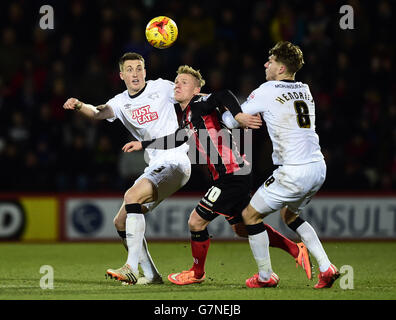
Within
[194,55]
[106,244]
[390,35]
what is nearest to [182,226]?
[106,244]

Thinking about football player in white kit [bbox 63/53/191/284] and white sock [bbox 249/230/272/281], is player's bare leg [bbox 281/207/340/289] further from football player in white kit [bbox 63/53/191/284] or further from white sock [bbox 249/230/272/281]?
football player in white kit [bbox 63/53/191/284]

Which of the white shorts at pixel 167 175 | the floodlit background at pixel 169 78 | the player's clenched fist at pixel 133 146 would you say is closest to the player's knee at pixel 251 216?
the white shorts at pixel 167 175

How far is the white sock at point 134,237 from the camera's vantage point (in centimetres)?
693

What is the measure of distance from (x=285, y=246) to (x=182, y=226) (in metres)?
4.27

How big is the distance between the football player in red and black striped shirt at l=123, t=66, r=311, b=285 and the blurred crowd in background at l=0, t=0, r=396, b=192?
432 centimetres

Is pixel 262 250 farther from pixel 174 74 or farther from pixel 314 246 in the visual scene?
pixel 174 74

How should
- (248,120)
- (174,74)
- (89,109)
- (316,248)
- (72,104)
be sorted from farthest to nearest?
(174,74) → (89,109) → (72,104) → (316,248) → (248,120)

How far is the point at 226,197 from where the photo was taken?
22.4 ft

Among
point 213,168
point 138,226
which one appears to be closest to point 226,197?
point 213,168

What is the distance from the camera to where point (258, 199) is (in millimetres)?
6543

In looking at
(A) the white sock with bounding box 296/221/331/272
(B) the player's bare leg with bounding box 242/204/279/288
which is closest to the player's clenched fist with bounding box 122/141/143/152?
(B) the player's bare leg with bounding box 242/204/279/288

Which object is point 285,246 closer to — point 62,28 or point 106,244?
point 106,244

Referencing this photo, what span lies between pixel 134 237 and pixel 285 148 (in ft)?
5.19

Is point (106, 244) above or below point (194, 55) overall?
below
